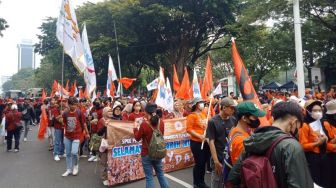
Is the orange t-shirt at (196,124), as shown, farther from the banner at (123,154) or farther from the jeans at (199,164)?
the banner at (123,154)

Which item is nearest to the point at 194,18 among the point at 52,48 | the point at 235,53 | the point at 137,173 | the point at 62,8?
the point at 52,48

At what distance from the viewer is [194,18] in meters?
27.6

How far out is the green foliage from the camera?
103m

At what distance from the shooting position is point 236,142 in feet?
9.66

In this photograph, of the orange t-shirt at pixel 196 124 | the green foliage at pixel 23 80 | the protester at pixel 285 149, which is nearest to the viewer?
the protester at pixel 285 149

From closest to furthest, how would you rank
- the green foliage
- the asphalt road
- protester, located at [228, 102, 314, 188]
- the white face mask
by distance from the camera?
protester, located at [228, 102, 314, 188]
the white face mask
the asphalt road
the green foliage

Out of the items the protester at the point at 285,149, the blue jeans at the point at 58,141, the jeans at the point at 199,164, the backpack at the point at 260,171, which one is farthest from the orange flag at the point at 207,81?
the backpack at the point at 260,171

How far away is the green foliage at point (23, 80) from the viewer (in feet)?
339

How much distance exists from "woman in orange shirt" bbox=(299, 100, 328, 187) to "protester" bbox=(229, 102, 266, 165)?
6.03 feet

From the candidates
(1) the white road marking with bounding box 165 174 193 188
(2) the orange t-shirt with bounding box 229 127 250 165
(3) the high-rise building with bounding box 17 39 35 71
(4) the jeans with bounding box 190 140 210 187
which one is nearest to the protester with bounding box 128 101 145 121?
(1) the white road marking with bounding box 165 174 193 188

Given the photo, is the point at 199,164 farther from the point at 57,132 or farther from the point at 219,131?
the point at 57,132

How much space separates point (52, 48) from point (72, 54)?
1139 inches

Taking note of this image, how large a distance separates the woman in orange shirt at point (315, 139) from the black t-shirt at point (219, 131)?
94 cm

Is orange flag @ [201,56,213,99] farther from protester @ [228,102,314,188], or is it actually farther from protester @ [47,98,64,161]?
protester @ [228,102,314,188]
